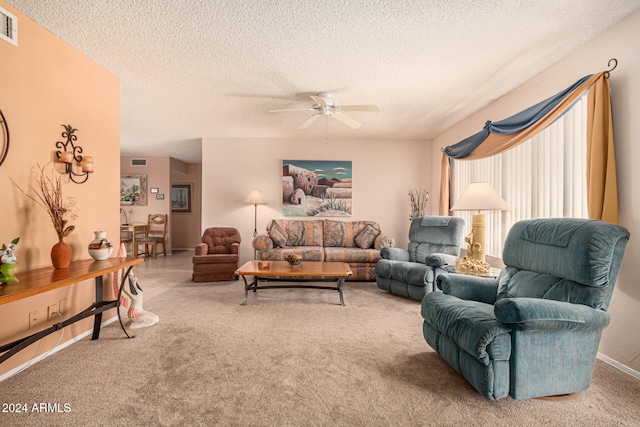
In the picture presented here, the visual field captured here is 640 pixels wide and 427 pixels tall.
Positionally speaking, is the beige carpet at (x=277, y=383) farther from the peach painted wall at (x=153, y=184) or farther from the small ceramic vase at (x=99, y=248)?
the peach painted wall at (x=153, y=184)

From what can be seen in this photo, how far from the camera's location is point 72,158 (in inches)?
103

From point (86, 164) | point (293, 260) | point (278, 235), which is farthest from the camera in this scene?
point (278, 235)

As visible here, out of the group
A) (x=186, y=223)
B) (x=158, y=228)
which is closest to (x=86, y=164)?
(x=158, y=228)

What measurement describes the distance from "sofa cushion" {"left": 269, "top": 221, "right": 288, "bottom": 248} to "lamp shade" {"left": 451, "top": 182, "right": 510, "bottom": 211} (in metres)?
2.91

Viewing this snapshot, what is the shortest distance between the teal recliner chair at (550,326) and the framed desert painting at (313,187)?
4.14 metres

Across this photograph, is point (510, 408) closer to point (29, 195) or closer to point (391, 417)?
point (391, 417)

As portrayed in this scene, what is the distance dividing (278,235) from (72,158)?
3.15 m

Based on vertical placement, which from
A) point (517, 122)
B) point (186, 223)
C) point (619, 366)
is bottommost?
point (619, 366)

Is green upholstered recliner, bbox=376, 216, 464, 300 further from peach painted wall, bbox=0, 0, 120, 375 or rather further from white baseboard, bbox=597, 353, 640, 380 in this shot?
peach painted wall, bbox=0, 0, 120, 375

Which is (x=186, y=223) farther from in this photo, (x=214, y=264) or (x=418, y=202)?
(x=418, y=202)

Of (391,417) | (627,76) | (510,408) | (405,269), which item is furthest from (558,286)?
(405,269)

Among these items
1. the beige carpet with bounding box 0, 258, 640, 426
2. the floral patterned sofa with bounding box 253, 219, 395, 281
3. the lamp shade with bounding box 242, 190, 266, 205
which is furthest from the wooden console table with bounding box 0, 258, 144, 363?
the lamp shade with bounding box 242, 190, 266, 205

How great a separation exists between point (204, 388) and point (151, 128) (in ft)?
15.9

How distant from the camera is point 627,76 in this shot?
7.52 feet
